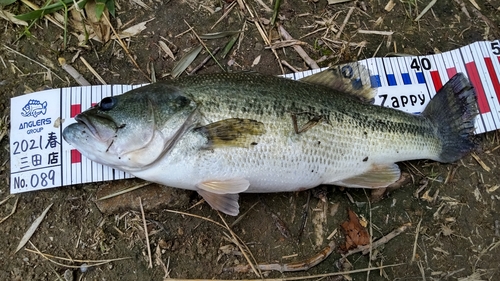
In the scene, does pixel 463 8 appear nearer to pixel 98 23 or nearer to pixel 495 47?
pixel 495 47

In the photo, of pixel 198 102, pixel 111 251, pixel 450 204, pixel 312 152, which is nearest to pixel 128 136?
pixel 198 102

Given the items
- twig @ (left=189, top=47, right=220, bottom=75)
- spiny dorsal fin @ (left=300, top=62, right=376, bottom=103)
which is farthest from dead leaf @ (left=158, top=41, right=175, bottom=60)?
spiny dorsal fin @ (left=300, top=62, right=376, bottom=103)

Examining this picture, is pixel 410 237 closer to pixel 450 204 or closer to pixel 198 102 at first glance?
pixel 450 204

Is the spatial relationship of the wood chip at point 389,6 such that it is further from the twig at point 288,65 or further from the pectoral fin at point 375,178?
the pectoral fin at point 375,178

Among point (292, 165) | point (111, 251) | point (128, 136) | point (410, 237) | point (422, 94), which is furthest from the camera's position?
point (422, 94)

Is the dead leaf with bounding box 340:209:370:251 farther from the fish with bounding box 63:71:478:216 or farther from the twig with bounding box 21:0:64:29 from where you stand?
the twig with bounding box 21:0:64:29

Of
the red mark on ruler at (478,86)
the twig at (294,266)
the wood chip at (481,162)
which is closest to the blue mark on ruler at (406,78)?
the red mark on ruler at (478,86)

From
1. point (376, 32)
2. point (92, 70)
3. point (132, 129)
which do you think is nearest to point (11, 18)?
point (92, 70)
